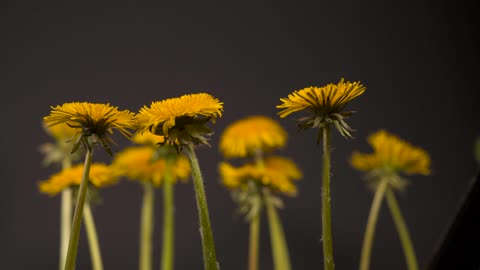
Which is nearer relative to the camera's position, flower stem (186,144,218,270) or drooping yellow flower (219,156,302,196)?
flower stem (186,144,218,270)

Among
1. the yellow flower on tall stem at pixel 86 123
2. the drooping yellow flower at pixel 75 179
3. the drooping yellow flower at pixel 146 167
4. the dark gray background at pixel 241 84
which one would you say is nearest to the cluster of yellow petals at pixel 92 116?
the yellow flower on tall stem at pixel 86 123

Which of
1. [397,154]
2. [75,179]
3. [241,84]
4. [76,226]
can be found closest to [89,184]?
[75,179]

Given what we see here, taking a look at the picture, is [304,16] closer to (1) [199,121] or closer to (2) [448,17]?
(2) [448,17]

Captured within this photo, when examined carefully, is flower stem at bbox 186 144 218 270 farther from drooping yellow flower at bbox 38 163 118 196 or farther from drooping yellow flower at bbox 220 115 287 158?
drooping yellow flower at bbox 220 115 287 158

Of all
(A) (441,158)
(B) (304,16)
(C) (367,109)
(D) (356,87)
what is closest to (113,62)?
(B) (304,16)

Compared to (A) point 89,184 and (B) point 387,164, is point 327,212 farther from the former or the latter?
(B) point 387,164

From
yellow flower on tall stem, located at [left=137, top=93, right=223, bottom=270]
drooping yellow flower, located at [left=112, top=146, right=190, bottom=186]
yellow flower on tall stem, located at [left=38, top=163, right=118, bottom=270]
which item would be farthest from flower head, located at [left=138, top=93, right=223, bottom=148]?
drooping yellow flower, located at [left=112, top=146, right=190, bottom=186]
